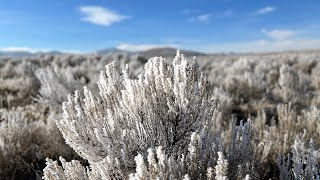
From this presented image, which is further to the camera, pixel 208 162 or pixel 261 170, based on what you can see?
pixel 261 170

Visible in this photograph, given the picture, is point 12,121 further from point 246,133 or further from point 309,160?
point 309,160

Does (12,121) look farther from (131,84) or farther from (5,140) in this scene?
(131,84)

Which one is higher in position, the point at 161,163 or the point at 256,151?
the point at 161,163

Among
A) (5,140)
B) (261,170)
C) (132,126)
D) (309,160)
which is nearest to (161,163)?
(132,126)

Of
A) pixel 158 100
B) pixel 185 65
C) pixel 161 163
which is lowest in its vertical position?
pixel 161 163

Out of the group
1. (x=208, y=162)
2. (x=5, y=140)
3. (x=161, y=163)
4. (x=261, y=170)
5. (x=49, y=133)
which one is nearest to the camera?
(x=161, y=163)

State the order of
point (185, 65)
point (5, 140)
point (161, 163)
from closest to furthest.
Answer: point (161, 163) → point (185, 65) → point (5, 140)

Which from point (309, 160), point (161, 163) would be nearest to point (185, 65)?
point (161, 163)
